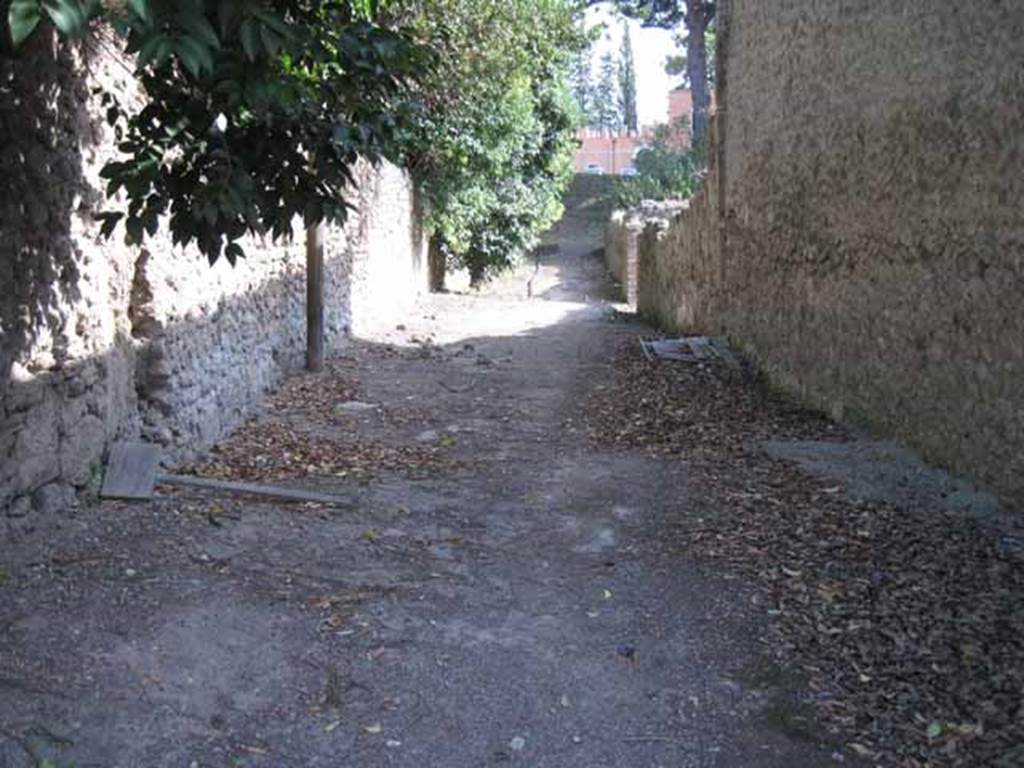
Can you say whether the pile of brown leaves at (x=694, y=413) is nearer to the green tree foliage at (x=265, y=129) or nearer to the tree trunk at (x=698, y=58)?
the green tree foliage at (x=265, y=129)

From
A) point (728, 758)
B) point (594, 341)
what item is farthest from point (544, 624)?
point (594, 341)

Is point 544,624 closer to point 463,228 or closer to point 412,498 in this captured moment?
point 412,498

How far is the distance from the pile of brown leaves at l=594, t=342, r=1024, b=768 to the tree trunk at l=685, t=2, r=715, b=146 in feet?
78.0

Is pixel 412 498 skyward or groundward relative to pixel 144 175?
groundward

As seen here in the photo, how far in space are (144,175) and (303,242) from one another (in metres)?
5.88

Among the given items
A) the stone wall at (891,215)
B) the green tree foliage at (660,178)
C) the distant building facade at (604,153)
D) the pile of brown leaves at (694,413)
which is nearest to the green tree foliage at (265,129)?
the stone wall at (891,215)

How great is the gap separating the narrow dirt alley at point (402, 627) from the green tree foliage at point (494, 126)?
26.1 ft

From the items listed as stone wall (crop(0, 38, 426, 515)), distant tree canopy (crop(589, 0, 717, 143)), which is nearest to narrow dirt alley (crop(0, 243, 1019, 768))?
stone wall (crop(0, 38, 426, 515))

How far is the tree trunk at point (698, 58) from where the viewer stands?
28.4 meters

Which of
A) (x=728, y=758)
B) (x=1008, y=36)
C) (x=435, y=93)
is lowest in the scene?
(x=728, y=758)

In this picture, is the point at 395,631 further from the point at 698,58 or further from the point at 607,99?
the point at 607,99

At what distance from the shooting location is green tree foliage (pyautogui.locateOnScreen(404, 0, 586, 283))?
16062mm

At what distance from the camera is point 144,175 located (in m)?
3.99

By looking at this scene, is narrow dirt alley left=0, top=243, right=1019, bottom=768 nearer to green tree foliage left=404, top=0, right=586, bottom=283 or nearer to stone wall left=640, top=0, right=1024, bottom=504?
stone wall left=640, top=0, right=1024, bottom=504
